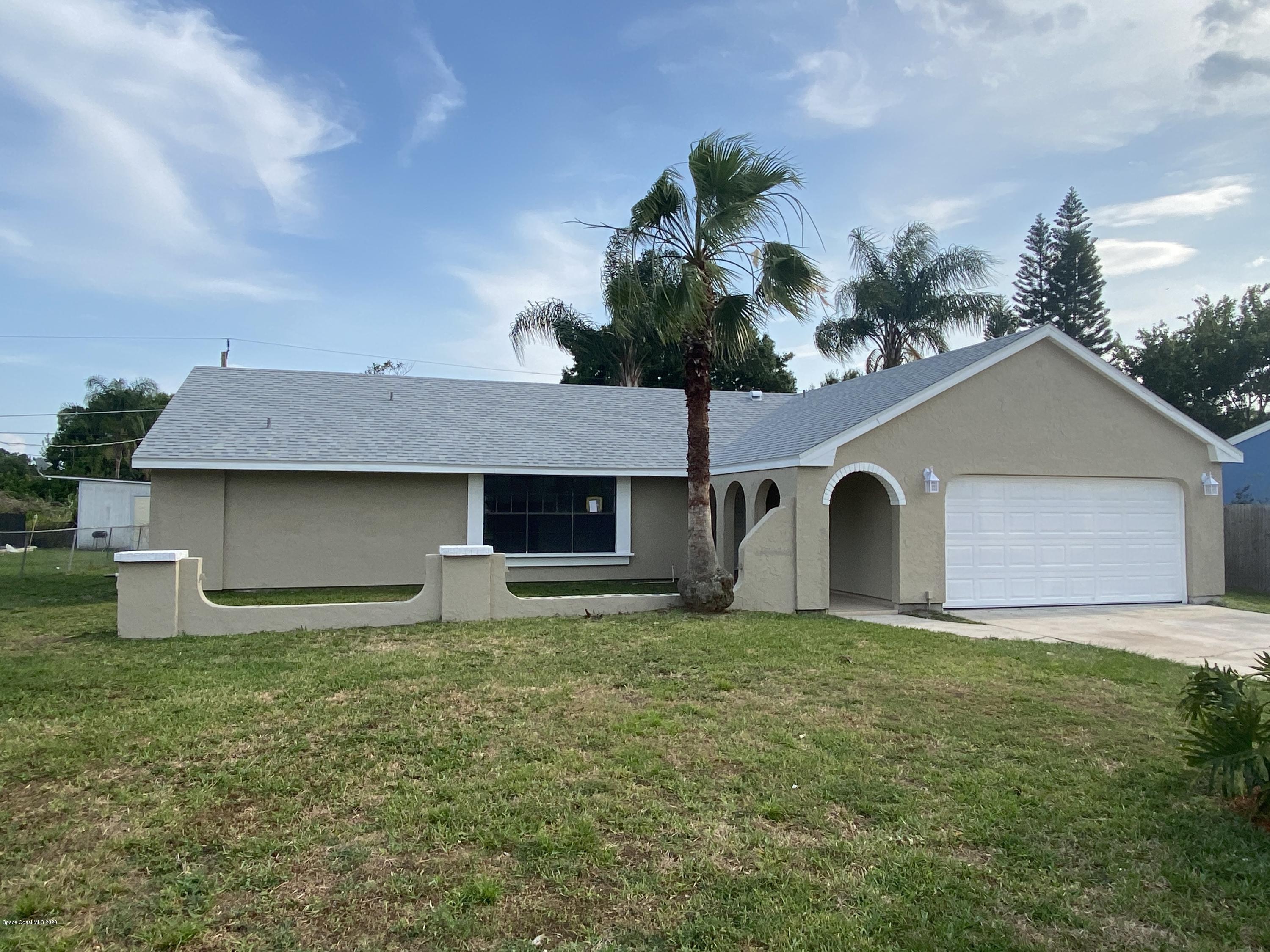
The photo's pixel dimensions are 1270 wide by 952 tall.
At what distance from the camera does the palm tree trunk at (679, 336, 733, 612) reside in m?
11.8

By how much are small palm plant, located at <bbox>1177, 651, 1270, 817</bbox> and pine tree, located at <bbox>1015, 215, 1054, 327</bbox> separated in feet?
151

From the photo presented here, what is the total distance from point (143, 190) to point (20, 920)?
1354 cm

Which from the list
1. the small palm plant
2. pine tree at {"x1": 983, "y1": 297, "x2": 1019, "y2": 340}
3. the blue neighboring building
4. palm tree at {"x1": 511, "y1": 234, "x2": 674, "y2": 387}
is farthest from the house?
pine tree at {"x1": 983, "y1": 297, "x2": 1019, "y2": 340}

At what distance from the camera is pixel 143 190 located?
13.6 meters

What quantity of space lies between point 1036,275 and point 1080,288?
256 cm

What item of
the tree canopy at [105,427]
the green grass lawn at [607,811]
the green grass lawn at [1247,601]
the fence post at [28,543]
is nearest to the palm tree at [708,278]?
the green grass lawn at [607,811]

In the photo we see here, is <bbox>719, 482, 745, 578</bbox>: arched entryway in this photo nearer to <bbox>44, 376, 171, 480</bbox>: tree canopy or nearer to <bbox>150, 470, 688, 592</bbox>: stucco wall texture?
<bbox>150, 470, 688, 592</bbox>: stucco wall texture

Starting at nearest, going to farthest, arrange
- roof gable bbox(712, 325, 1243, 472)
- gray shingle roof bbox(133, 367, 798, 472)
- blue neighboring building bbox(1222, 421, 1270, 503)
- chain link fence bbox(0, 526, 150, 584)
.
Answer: roof gable bbox(712, 325, 1243, 472) → gray shingle roof bbox(133, 367, 798, 472) → chain link fence bbox(0, 526, 150, 584) → blue neighboring building bbox(1222, 421, 1270, 503)

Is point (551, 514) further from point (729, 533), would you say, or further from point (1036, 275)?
point (1036, 275)

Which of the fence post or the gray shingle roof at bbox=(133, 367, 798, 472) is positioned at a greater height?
the gray shingle roof at bbox=(133, 367, 798, 472)

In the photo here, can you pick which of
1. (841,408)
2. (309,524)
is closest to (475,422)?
(309,524)

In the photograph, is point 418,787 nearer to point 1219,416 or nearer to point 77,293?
point 77,293

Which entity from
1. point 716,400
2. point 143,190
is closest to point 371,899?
point 143,190

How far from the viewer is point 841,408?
1517cm
